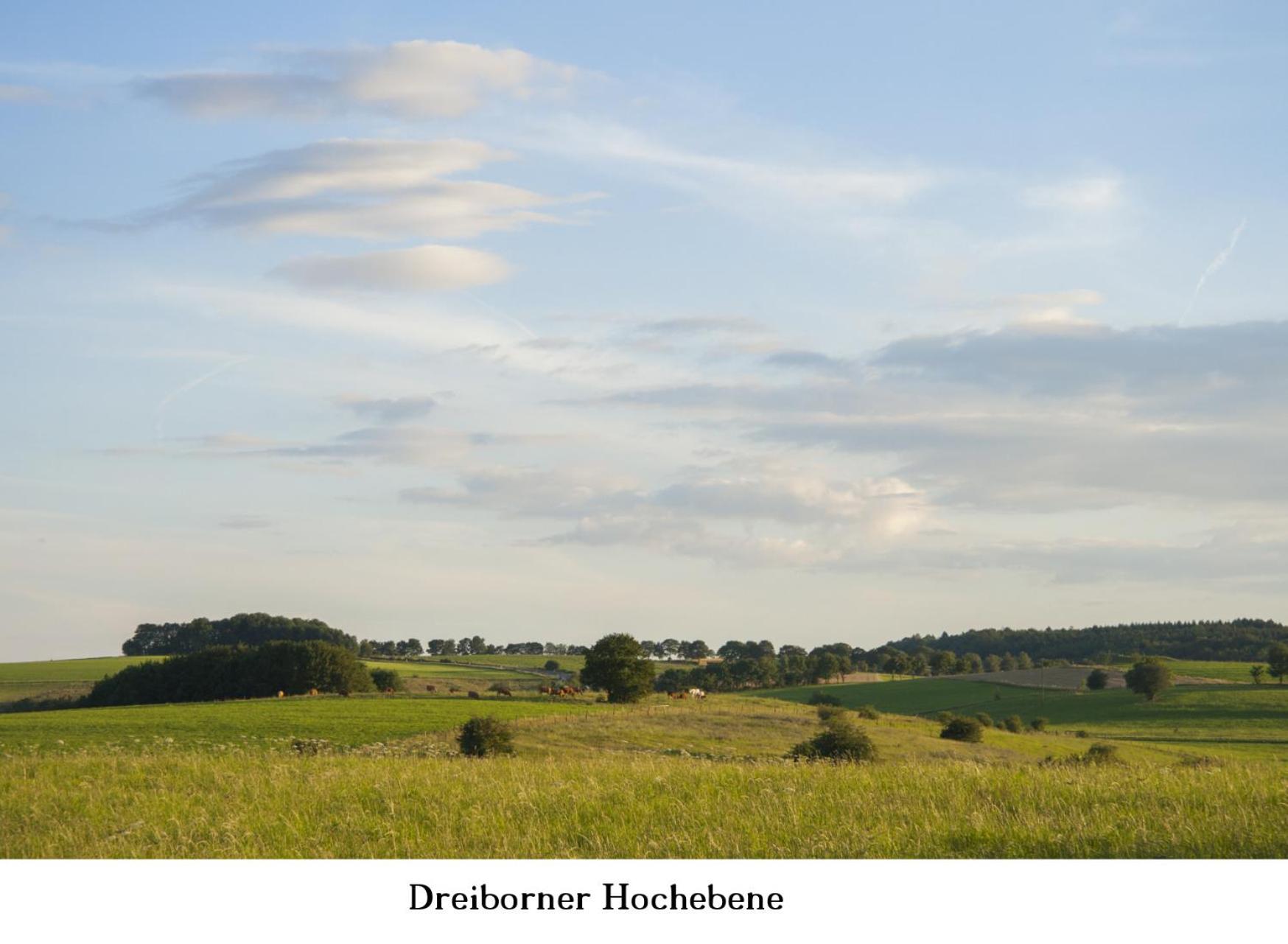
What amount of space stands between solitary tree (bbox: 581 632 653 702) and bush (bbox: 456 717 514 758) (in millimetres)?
56611

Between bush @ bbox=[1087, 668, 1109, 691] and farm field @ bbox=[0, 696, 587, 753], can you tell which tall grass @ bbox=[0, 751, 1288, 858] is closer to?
farm field @ bbox=[0, 696, 587, 753]

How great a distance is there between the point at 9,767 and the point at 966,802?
1525cm

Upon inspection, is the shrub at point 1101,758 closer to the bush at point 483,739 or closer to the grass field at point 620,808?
the grass field at point 620,808

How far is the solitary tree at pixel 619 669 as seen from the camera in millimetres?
100562

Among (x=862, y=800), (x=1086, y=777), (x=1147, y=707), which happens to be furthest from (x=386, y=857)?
(x=1147, y=707)

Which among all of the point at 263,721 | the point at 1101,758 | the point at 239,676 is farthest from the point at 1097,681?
the point at 1101,758

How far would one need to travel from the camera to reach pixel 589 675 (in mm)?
103062

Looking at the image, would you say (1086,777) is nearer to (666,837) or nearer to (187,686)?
(666,837)

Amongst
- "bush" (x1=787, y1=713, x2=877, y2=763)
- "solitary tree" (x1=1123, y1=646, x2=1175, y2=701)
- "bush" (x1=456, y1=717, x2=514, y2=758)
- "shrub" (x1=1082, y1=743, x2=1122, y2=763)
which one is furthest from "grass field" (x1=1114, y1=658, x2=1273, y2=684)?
"bush" (x1=456, y1=717, x2=514, y2=758)

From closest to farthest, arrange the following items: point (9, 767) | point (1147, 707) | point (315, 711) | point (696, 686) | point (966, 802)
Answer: point (966, 802), point (9, 767), point (315, 711), point (1147, 707), point (696, 686)

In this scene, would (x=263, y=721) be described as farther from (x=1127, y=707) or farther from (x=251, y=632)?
(x=251, y=632)

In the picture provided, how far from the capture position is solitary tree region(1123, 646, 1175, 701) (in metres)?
135

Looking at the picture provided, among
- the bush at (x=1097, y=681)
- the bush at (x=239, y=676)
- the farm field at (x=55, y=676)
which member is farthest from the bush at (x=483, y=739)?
the bush at (x=1097, y=681)

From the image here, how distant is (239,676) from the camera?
112875mm
